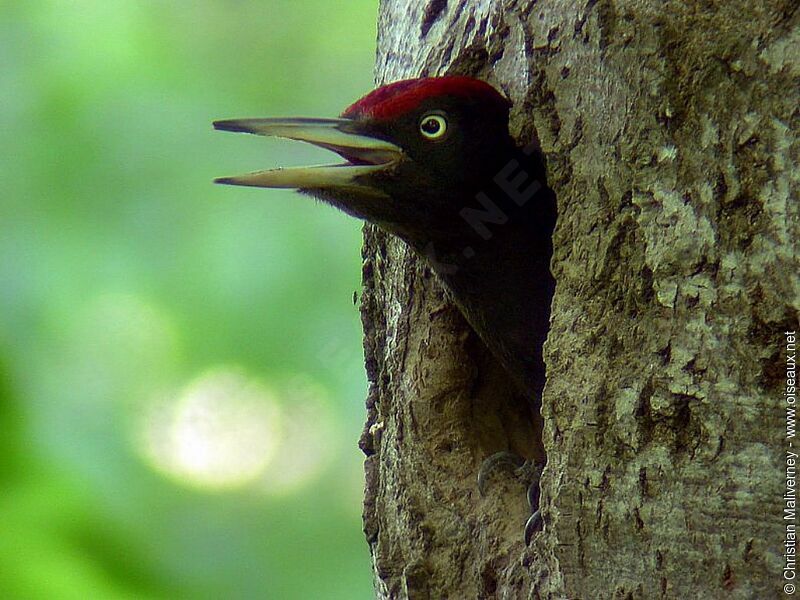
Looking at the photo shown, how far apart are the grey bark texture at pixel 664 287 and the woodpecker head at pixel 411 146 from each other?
105 millimetres

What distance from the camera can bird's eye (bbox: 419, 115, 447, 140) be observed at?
2.37 metres

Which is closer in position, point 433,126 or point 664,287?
point 664,287

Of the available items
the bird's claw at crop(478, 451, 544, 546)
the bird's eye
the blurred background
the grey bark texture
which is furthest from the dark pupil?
the blurred background

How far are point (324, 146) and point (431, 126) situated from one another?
9.6 inches

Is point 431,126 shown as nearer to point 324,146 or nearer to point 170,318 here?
point 324,146

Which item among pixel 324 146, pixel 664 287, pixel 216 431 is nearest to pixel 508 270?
pixel 324 146

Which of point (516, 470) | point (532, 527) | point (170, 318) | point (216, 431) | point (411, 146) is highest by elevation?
point (170, 318)

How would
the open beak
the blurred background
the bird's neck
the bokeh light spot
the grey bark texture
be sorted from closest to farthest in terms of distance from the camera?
the grey bark texture
the open beak
the bird's neck
the bokeh light spot
the blurred background

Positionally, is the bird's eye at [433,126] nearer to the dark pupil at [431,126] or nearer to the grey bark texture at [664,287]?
the dark pupil at [431,126]

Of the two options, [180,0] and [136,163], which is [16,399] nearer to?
[136,163]

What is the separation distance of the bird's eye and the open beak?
7cm

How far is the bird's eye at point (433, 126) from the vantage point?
2367mm

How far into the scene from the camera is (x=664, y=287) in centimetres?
182

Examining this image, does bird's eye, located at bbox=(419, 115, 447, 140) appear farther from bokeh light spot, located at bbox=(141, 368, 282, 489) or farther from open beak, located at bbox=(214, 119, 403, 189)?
bokeh light spot, located at bbox=(141, 368, 282, 489)
